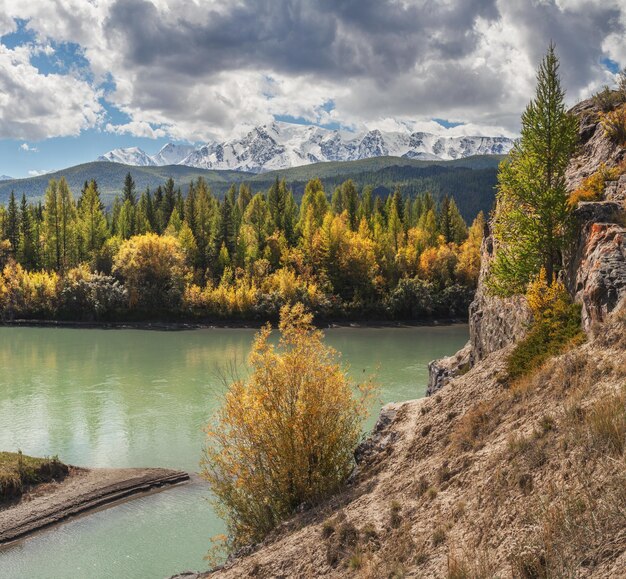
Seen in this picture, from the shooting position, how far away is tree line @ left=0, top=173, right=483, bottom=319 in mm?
99875

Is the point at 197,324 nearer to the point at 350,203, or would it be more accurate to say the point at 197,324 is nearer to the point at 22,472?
the point at 350,203

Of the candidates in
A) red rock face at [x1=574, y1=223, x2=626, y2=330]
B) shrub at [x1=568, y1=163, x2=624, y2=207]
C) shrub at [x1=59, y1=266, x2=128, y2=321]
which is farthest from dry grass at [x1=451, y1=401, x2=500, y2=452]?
shrub at [x1=59, y1=266, x2=128, y2=321]

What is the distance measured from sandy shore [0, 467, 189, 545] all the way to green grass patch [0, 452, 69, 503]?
0.46 metres

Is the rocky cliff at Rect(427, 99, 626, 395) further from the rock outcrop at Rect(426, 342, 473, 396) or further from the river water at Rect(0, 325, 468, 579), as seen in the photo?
the river water at Rect(0, 325, 468, 579)

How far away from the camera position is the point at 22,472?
2603 centimetres

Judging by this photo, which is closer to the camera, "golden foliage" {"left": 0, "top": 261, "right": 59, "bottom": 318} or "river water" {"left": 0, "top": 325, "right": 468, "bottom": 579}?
→ "river water" {"left": 0, "top": 325, "right": 468, "bottom": 579}

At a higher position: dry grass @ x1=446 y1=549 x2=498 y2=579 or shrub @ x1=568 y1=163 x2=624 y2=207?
shrub @ x1=568 y1=163 x2=624 y2=207

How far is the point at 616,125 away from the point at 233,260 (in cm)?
8836

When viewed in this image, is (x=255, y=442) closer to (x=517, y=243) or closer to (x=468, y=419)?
(x=468, y=419)

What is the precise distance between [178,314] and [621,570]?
315 ft

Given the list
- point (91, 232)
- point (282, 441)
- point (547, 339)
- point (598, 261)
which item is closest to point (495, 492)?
point (282, 441)

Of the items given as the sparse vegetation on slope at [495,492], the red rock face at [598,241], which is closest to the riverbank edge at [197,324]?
the red rock face at [598,241]

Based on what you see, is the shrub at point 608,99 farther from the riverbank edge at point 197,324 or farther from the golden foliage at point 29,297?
the golden foliage at point 29,297

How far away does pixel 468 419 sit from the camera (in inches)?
648
